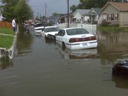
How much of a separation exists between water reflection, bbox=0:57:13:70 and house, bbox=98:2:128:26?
40866 mm

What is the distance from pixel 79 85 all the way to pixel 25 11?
65.1m

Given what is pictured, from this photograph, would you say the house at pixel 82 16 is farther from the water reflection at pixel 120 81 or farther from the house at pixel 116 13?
the water reflection at pixel 120 81

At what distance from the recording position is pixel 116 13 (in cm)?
5769

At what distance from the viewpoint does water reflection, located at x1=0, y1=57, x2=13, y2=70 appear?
13852 mm

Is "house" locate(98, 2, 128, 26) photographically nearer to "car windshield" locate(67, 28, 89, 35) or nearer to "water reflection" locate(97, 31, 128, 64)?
"water reflection" locate(97, 31, 128, 64)

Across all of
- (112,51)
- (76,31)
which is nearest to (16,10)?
(76,31)

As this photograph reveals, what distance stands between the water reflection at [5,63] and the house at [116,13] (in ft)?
134

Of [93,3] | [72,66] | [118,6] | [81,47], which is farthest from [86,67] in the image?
[93,3]

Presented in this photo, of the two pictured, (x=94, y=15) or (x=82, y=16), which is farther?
(x=82, y=16)

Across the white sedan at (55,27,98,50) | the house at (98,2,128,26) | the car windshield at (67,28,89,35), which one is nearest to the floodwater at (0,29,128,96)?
the white sedan at (55,27,98,50)

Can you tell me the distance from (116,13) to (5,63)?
4513cm

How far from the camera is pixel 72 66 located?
1338 cm

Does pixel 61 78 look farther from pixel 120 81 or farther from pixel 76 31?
pixel 76 31

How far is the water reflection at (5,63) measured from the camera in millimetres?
13852
